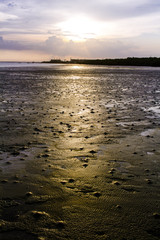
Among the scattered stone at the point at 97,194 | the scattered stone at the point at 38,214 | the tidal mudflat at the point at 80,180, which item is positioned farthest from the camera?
the scattered stone at the point at 97,194

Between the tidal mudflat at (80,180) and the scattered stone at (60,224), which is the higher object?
the tidal mudflat at (80,180)

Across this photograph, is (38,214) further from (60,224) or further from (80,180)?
(80,180)

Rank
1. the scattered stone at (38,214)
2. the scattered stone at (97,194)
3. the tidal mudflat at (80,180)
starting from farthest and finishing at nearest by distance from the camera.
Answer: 1. the scattered stone at (97,194)
2. the scattered stone at (38,214)
3. the tidal mudflat at (80,180)

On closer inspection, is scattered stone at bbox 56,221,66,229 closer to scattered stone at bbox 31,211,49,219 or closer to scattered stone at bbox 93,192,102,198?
scattered stone at bbox 31,211,49,219

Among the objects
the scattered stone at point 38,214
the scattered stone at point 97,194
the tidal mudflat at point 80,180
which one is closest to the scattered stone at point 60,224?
the tidal mudflat at point 80,180

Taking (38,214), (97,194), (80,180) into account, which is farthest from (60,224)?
(80,180)

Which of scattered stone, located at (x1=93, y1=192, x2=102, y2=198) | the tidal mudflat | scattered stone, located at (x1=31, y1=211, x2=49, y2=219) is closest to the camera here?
the tidal mudflat

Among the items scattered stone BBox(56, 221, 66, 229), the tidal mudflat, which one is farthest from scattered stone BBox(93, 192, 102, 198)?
scattered stone BBox(56, 221, 66, 229)

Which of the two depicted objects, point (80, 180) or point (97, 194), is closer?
point (97, 194)

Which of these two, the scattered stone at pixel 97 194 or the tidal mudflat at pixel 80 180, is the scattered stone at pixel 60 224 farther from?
the scattered stone at pixel 97 194

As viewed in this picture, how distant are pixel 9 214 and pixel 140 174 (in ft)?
11.6

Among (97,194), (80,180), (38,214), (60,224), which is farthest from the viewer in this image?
(80,180)

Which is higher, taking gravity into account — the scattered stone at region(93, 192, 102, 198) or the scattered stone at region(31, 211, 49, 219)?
the scattered stone at region(93, 192, 102, 198)

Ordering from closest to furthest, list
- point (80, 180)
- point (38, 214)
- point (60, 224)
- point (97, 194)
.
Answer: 1. point (60, 224)
2. point (38, 214)
3. point (97, 194)
4. point (80, 180)
